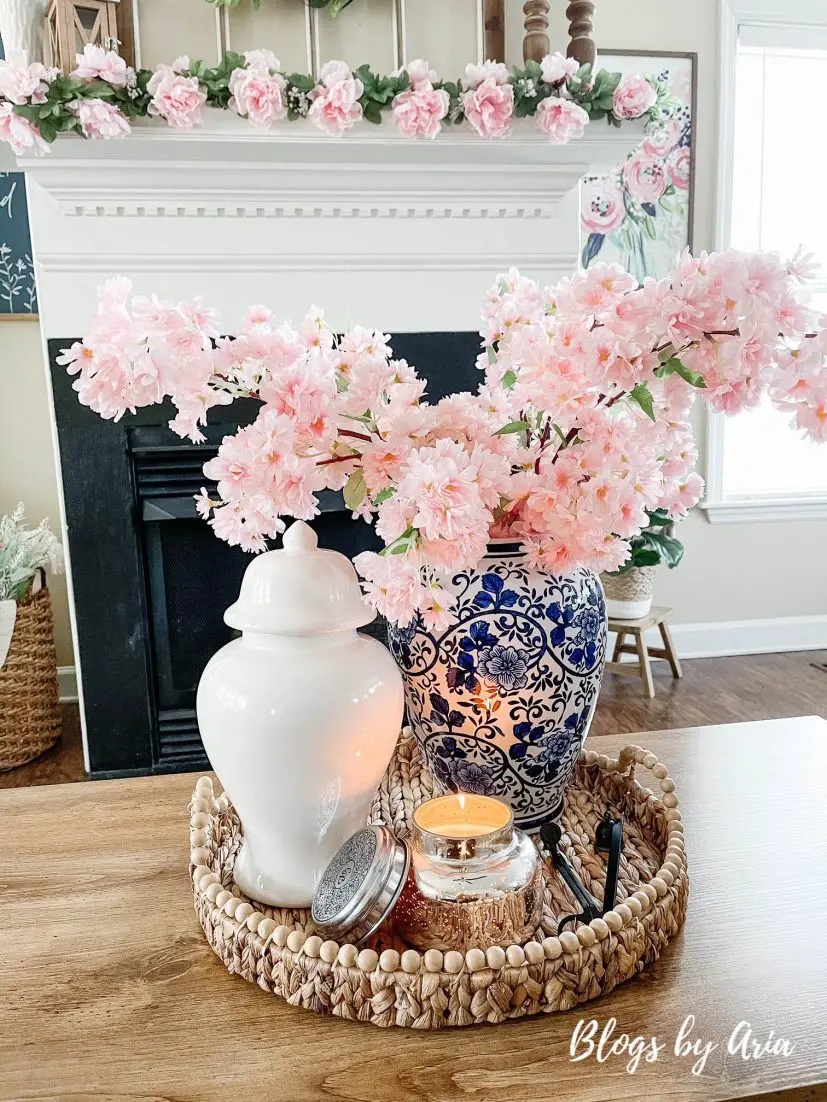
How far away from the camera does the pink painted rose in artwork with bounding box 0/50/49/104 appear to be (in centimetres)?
169

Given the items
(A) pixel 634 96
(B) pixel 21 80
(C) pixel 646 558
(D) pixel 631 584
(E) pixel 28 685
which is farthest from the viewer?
(D) pixel 631 584

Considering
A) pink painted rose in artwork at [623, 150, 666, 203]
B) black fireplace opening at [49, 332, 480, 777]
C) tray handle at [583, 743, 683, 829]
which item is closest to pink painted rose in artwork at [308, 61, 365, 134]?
black fireplace opening at [49, 332, 480, 777]

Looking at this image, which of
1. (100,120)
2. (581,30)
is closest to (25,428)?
(100,120)

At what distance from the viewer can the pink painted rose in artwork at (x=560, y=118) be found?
6.18 feet

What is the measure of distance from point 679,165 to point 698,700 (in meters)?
1.86

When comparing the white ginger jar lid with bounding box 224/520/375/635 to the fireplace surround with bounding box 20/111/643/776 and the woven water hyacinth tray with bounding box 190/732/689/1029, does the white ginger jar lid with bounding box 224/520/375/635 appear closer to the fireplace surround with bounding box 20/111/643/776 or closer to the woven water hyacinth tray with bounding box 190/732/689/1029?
the woven water hyacinth tray with bounding box 190/732/689/1029

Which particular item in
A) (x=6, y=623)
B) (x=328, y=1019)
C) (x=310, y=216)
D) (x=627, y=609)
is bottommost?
(x=627, y=609)

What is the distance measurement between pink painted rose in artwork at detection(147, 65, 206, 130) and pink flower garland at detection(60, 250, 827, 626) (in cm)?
142

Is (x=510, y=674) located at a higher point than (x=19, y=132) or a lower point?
lower

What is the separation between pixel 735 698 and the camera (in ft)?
8.70

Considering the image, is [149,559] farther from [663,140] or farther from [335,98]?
[663,140]

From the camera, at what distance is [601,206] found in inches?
111

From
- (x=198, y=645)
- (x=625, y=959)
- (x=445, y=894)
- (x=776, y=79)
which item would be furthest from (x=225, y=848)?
(x=776, y=79)

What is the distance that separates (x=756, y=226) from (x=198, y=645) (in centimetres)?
252
